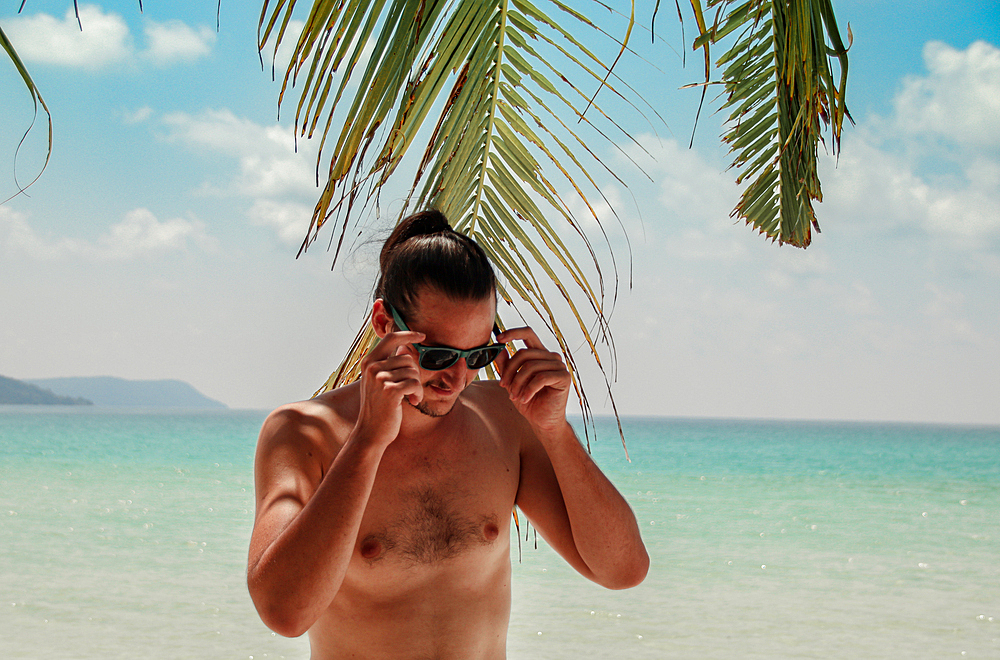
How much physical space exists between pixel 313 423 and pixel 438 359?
0.36 metres

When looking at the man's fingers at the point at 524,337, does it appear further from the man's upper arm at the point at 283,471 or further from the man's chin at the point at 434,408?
the man's upper arm at the point at 283,471

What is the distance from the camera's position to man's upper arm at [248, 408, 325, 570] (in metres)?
1.62

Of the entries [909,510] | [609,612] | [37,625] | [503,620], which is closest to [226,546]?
[37,625]

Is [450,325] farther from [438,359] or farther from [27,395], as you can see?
[27,395]

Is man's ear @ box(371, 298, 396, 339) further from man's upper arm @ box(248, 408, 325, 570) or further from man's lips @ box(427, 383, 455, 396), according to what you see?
man's upper arm @ box(248, 408, 325, 570)

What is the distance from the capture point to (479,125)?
224cm

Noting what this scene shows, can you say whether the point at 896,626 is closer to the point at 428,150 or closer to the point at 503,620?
the point at 503,620

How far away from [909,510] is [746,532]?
18.0 ft

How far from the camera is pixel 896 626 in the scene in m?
7.71

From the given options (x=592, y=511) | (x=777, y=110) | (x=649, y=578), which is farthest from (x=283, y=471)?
(x=649, y=578)

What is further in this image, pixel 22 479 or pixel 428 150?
pixel 22 479

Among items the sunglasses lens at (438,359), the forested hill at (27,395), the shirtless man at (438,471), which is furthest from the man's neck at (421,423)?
the forested hill at (27,395)

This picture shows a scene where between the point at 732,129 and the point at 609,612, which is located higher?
the point at 732,129

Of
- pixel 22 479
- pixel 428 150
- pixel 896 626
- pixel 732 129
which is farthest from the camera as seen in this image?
pixel 22 479
